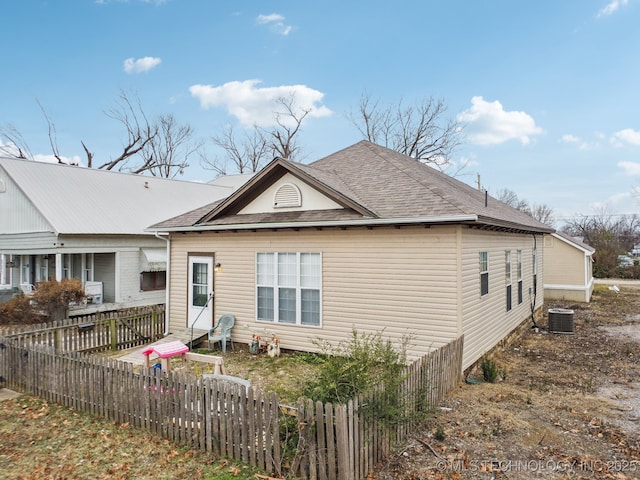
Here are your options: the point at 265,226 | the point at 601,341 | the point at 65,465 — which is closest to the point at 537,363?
the point at 601,341

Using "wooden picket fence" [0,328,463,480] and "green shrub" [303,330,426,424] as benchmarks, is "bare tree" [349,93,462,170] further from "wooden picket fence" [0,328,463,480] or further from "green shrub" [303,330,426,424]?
"green shrub" [303,330,426,424]

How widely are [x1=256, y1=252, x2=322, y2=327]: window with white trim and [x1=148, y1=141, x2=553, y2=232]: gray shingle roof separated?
1.09m

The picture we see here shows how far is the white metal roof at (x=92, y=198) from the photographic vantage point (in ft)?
53.0

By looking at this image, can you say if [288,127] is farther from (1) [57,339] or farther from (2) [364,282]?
(1) [57,339]

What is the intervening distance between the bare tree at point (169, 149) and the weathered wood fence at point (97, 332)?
2923 cm

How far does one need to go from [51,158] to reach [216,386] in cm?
3585

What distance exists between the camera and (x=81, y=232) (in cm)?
1554

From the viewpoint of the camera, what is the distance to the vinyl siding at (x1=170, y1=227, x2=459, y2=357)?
27.8ft

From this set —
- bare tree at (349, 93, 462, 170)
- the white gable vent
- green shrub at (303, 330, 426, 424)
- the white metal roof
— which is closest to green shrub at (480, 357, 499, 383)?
green shrub at (303, 330, 426, 424)

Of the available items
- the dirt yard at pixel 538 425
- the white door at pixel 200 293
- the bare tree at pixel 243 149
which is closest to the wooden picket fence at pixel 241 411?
the dirt yard at pixel 538 425

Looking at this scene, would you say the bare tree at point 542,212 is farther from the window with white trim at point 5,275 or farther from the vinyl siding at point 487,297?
the window with white trim at point 5,275

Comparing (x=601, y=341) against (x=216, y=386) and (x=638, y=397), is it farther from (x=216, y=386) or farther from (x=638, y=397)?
(x=216, y=386)

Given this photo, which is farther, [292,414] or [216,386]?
[216,386]

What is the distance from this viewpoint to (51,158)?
109 feet
